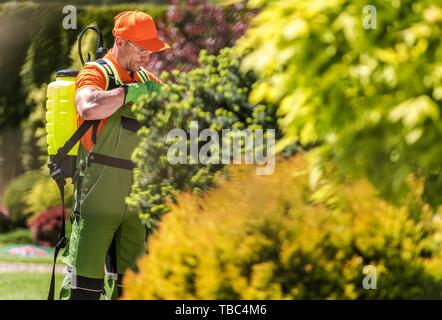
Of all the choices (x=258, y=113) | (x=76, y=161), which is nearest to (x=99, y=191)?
(x=76, y=161)

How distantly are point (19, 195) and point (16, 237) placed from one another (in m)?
0.42

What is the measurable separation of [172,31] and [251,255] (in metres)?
2.21

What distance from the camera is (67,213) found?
25.7 feet

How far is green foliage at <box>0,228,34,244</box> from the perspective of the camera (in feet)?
26.1

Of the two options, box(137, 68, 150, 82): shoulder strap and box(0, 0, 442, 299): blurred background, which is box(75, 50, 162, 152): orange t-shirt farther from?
box(0, 0, 442, 299): blurred background

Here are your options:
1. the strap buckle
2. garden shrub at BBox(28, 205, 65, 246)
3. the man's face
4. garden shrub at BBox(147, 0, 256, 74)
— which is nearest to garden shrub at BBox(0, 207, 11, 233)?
garden shrub at BBox(28, 205, 65, 246)

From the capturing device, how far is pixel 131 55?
24.6ft

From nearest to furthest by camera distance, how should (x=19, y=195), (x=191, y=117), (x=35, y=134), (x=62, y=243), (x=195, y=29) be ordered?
1. (x=191, y=117)
2. (x=195, y=29)
3. (x=62, y=243)
4. (x=19, y=195)
5. (x=35, y=134)

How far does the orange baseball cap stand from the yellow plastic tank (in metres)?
0.55

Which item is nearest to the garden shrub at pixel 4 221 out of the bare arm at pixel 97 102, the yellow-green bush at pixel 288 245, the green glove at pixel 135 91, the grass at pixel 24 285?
the grass at pixel 24 285

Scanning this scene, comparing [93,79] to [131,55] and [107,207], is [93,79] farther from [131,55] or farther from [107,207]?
[107,207]

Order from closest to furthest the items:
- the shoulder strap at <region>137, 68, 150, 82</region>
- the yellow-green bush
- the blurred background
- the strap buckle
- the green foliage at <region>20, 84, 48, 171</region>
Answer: the blurred background, the yellow-green bush, the shoulder strap at <region>137, 68, 150, 82</region>, the strap buckle, the green foliage at <region>20, 84, 48, 171</region>

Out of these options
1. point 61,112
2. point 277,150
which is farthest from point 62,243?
point 277,150
